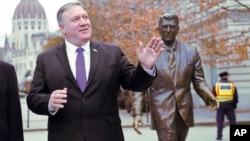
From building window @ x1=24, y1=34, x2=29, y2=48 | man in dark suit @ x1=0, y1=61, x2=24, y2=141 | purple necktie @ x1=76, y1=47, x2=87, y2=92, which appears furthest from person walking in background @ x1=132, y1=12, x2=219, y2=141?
building window @ x1=24, y1=34, x2=29, y2=48

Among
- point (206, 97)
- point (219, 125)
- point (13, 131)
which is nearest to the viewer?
point (13, 131)

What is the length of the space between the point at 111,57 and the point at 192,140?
37.8 ft

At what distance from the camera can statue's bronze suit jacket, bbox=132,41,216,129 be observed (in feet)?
21.9

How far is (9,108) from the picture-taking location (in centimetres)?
437

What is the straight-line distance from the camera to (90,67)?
4402mm

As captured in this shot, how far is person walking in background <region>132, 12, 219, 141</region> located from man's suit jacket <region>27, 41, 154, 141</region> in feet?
7.29

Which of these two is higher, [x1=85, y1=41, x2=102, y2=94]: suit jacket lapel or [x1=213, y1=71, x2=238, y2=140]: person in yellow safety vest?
[x1=85, y1=41, x2=102, y2=94]: suit jacket lapel

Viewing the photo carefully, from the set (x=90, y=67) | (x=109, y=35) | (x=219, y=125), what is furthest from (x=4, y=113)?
(x=109, y=35)

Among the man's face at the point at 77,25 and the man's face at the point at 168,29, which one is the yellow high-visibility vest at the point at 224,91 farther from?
the man's face at the point at 77,25

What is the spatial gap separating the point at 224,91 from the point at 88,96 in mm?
11498

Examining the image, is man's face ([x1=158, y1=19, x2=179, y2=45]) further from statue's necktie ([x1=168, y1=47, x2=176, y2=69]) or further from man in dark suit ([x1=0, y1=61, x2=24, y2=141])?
man in dark suit ([x1=0, y1=61, x2=24, y2=141])

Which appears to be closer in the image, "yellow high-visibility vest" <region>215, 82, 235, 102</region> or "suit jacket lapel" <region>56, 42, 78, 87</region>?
"suit jacket lapel" <region>56, 42, 78, 87</region>

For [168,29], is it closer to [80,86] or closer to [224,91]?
[80,86]

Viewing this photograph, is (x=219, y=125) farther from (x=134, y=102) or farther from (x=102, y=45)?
(x=102, y=45)
